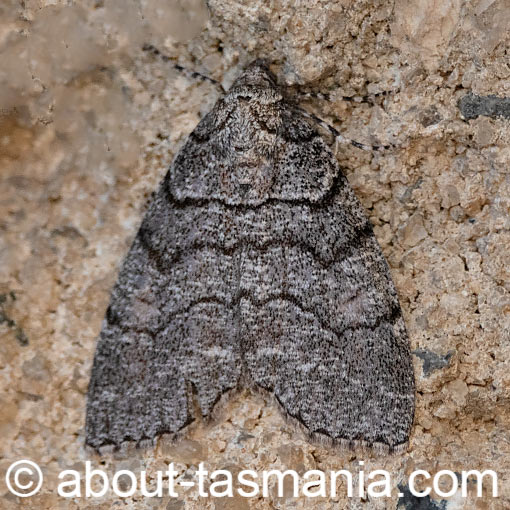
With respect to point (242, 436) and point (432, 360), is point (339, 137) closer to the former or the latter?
point (432, 360)

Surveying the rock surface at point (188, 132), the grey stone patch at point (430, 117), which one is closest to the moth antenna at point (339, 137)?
the rock surface at point (188, 132)

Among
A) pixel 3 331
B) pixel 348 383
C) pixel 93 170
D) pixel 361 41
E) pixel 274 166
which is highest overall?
pixel 361 41

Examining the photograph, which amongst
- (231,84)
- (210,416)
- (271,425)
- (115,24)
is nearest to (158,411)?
(210,416)

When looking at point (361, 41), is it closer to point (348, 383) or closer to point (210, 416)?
point (348, 383)

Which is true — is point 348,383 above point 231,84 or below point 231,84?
below

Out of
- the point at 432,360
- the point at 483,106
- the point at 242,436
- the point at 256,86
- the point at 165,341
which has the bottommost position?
the point at 242,436

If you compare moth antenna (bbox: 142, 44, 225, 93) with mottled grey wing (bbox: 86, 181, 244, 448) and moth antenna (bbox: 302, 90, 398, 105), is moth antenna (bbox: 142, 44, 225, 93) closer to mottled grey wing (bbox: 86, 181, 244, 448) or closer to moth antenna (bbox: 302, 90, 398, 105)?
moth antenna (bbox: 302, 90, 398, 105)

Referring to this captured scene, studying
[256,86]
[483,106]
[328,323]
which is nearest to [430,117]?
[483,106]

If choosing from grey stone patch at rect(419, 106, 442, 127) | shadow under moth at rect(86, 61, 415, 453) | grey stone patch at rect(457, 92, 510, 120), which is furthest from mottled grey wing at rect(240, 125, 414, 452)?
grey stone patch at rect(457, 92, 510, 120)
